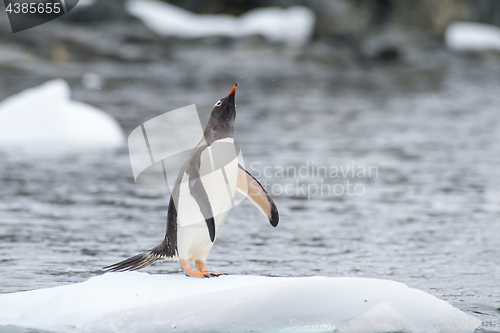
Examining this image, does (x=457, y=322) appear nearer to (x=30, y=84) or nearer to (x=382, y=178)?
(x=382, y=178)

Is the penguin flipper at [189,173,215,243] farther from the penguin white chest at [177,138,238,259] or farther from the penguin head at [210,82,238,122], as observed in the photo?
the penguin head at [210,82,238,122]

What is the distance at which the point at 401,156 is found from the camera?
39.0 feet

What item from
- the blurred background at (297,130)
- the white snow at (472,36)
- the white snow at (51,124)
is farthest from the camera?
the white snow at (472,36)

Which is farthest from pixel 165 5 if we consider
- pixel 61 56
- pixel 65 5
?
pixel 61 56

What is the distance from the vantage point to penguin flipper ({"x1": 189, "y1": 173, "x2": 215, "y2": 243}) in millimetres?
4449

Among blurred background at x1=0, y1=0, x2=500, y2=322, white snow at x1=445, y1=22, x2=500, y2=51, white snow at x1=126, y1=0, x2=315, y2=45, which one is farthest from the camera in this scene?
white snow at x1=445, y1=22, x2=500, y2=51

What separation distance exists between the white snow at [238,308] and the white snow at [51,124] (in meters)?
8.16

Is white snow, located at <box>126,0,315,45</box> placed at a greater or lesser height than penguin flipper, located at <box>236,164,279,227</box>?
lesser

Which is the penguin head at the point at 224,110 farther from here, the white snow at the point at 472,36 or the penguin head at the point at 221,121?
the white snow at the point at 472,36

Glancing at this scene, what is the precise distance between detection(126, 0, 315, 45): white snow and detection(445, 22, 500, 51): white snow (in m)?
7.91
